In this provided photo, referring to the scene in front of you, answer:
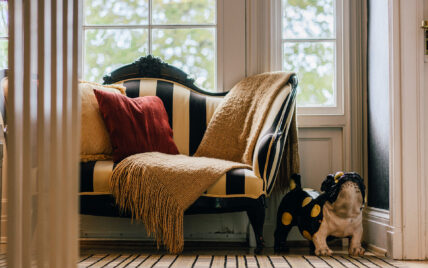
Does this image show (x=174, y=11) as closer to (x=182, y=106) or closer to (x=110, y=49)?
(x=110, y=49)

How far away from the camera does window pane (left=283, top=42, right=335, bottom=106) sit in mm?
2842

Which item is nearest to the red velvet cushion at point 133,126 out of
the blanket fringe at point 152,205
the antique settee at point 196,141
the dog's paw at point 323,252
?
the antique settee at point 196,141

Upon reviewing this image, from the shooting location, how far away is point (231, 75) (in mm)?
2779

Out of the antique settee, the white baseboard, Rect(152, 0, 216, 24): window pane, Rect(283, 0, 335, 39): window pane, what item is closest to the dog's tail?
the antique settee

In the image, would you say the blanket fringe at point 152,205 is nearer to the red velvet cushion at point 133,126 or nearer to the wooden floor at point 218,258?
the wooden floor at point 218,258

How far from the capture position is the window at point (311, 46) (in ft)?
9.32

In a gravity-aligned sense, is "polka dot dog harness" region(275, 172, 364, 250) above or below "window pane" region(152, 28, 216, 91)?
below

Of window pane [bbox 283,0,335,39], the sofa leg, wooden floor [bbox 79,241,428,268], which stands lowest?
wooden floor [bbox 79,241,428,268]

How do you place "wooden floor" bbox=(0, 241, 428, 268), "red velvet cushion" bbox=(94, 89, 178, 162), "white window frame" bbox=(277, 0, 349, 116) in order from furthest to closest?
"white window frame" bbox=(277, 0, 349, 116) < "red velvet cushion" bbox=(94, 89, 178, 162) < "wooden floor" bbox=(0, 241, 428, 268)

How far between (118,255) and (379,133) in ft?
4.60

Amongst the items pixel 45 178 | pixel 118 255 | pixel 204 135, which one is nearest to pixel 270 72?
pixel 204 135

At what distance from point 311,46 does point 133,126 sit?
47.5 inches

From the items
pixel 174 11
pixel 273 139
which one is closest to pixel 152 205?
pixel 273 139

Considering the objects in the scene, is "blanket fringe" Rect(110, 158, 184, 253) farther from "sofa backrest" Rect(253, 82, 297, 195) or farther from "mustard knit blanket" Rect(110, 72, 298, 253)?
"sofa backrest" Rect(253, 82, 297, 195)
